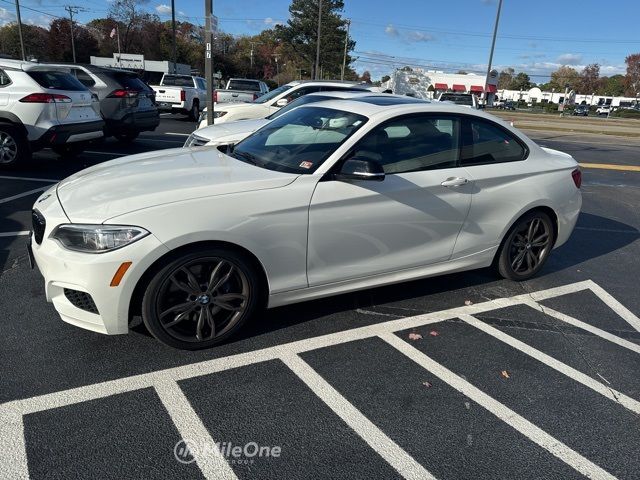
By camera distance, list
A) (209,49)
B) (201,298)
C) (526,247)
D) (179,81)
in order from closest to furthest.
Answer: (201,298) → (526,247) → (209,49) → (179,81)

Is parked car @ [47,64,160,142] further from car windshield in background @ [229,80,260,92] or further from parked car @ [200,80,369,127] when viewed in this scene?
car windshield in background @ [229,80,260,92]

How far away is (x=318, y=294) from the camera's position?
3.59 metres

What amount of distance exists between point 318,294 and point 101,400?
1.55 m

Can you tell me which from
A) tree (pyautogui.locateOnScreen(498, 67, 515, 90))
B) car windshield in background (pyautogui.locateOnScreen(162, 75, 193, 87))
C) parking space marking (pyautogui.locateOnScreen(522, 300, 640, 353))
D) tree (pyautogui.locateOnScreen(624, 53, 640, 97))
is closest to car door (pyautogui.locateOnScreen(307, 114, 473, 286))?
parking space marking (pyautogui.locateOnScreen(522, 300, 640, 353))

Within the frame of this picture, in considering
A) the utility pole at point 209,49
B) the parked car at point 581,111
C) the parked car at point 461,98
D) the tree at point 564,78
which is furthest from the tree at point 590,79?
the utility pole at point 209,49

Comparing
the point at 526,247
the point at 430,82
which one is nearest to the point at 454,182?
the point at 526,247

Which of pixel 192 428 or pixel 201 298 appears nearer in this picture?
pixel 192 428

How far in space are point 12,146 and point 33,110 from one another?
72cm

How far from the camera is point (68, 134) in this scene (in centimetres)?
812

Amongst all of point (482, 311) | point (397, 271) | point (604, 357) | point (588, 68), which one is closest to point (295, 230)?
point (397, 271)

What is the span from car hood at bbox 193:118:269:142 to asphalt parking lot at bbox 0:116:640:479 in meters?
3.65

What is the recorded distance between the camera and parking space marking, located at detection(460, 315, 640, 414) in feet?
9.86

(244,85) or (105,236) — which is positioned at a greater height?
(244,85)

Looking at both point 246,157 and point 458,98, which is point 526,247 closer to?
point 246,157
